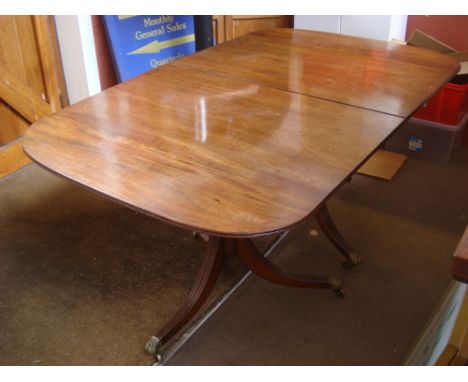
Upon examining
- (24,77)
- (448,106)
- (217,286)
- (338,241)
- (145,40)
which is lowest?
(217,286)

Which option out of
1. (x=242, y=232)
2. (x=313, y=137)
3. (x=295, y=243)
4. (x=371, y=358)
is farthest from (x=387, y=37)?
(x=242, y=232)

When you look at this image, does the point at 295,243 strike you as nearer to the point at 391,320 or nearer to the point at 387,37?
the point at 391,320

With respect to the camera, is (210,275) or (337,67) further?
(337,67)

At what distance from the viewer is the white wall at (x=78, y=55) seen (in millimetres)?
2768

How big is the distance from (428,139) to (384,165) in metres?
0.30

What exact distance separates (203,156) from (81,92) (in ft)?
5.53

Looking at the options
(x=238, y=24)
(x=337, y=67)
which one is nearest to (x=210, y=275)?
(x=337, y=67)

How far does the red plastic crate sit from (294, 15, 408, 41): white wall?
0.46 meters

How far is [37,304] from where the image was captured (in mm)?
1995

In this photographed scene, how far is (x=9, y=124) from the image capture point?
2959 millimetres

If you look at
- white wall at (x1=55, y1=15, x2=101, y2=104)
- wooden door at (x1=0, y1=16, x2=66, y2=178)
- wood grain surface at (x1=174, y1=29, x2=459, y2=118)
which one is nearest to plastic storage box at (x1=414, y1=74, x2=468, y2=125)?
wood grain surface at (x1=174, y1=29, x2=459, y2=118)

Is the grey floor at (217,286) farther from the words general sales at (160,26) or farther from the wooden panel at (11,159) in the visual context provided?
the words general sales at (160,26)

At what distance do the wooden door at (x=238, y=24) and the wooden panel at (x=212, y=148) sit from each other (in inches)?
60.3

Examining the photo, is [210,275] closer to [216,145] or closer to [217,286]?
[217,286]
